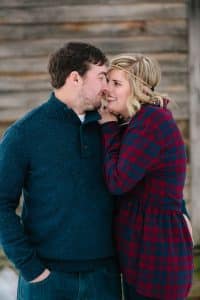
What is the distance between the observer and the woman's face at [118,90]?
2945 millimetres

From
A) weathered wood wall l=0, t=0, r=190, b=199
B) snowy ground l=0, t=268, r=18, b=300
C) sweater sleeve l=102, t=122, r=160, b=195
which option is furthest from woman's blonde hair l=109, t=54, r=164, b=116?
weathered wood wall l=0, t=0, r=190, b=199

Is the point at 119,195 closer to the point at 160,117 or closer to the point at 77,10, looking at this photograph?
the point at 160,117

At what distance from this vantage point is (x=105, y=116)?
3.00 meters

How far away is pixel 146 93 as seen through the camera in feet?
9.71

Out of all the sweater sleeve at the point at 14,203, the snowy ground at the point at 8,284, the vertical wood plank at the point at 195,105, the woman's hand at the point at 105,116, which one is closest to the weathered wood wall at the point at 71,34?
the vertical wood plank at the point at 195,105

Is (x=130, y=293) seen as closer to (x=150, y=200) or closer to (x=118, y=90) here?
(x=150, y=200)

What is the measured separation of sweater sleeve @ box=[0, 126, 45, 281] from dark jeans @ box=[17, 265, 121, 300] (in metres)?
0.07

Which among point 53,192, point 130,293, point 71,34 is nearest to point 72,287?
point 130,293

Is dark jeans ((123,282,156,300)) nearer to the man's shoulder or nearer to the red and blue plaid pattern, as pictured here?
the red and blue plaid pattern

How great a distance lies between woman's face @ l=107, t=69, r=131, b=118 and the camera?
2.95 metres

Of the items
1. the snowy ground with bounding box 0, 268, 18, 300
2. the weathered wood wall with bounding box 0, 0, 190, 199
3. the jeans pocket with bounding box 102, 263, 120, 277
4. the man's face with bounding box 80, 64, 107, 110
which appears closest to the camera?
the man's face with bounding box 80, 64, 107, 110

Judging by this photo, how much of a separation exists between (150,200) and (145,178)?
3.9 inches

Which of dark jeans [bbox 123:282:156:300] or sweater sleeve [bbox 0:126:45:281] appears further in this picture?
dark jeans [bbox 123:282:156:300]

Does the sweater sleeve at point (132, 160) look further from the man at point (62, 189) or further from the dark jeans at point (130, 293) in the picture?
the dark jeans at point (130, 293)
